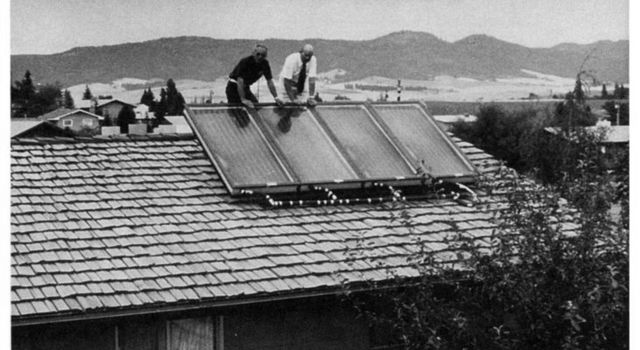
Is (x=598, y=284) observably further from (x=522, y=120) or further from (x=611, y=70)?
(x=522, y=120)

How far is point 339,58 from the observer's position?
3359 centimetres

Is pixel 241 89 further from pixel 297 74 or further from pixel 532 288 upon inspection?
pixel 532 288

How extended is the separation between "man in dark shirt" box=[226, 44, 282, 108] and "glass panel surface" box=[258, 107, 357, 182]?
0.45 metres

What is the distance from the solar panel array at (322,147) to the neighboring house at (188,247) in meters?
0.06

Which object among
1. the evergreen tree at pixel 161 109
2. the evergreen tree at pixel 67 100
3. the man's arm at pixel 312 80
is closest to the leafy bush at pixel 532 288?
the man's arm at pixel 312 80

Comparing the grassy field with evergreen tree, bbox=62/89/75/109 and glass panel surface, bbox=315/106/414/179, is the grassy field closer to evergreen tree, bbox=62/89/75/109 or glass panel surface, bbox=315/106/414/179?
evergreen tree, bbox=62/89/75/109

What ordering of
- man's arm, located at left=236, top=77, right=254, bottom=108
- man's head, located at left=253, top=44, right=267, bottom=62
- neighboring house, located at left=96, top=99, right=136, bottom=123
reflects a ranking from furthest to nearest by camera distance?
neighboring house, located at left=96, top=99, right=136, bottom=123
man's head, located at left=253, top=44, right=267, bottom=62
man's arm, located at left=236, top=77, right=254, bottom=108

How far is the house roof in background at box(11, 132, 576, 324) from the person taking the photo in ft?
26.8

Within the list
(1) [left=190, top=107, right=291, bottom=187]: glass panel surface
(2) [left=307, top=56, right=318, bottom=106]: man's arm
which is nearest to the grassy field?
(2) [left=307, top=56, right=318, bottom=106]: man's arm

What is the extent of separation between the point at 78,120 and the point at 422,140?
103 ft

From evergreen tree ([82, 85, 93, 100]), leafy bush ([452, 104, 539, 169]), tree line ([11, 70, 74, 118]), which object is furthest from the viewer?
leafy bush ([452, 104, 539, 169])

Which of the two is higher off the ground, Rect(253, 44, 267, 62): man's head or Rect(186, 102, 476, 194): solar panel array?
Rect(253, 44, 267, 62): man's head

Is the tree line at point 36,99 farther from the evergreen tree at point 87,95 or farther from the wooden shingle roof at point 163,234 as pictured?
the wooden shingle roof at point 163,234
